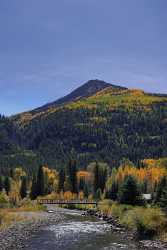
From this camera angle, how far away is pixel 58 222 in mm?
99500

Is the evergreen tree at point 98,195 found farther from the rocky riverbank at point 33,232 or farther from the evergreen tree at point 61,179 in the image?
the rocky riverbank at point 33,232

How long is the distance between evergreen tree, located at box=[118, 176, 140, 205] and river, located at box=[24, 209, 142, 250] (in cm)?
645

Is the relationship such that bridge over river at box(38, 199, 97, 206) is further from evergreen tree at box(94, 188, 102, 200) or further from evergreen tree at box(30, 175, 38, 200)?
evergreen tree at box(94, 188, 102, 200)

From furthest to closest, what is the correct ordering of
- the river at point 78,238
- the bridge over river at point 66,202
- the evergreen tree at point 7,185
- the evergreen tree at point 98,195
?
the evergreen tree at point 7,185, the evergreen tree at point 98,195, the bridge over river at point 66,202, the river at point 78,238

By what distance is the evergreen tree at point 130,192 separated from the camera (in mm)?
92875

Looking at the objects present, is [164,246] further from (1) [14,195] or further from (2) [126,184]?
(1) [14,195]

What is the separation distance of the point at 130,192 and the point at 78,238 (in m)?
23.8

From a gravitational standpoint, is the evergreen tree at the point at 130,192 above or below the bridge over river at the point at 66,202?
above

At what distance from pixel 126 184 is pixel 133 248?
2983 centimetres

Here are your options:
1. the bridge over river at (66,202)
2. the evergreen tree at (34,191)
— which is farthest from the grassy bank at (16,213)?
the evergreen tree at (34,191)

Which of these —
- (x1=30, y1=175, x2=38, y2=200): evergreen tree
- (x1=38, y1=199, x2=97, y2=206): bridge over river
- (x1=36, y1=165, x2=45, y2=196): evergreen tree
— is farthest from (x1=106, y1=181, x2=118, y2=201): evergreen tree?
(x1=30, y1=175, x2=38, y2=200): evergreen tree

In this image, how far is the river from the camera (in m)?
64.9

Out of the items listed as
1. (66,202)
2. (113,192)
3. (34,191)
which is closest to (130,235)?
(113,192)

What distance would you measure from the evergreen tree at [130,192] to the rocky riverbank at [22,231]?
656 inches
